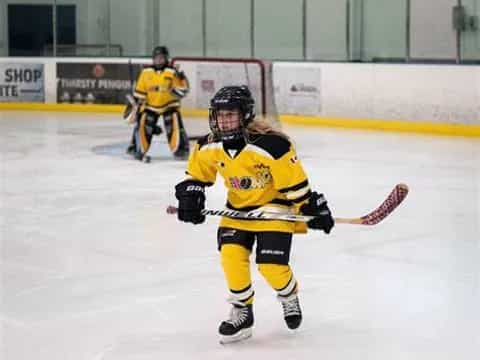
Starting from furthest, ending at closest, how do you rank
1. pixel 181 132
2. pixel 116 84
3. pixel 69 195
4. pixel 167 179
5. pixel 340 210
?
pixel 116 84 < pixel 181 132 < pixel 167 179 < pixel 69 195 < pixel 340 210

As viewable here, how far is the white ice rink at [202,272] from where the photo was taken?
4289 millimetres

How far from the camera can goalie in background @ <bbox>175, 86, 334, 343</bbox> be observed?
13.3ft

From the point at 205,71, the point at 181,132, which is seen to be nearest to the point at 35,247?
the point at 181,132

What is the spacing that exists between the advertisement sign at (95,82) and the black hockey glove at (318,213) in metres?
12.7

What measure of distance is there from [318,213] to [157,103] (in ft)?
23.1

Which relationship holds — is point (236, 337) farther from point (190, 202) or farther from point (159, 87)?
point (159, 87)

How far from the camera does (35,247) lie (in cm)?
634

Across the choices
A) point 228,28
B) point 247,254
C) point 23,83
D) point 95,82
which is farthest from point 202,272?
point 23,83

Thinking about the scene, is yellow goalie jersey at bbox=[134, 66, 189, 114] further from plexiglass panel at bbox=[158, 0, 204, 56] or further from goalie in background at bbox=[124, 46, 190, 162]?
plexiglass panel at bbox=[158, 0, 204, 56]

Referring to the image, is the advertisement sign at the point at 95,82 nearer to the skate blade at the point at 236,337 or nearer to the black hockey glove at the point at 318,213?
the skate blade at the point at 236,337

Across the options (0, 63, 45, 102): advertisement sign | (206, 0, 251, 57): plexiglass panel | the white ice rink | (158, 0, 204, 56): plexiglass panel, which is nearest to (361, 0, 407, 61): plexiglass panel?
(206, 0, 251, 57): plexiglass panel

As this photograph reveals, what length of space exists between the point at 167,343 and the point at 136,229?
8.97ft

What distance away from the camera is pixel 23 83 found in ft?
57.1

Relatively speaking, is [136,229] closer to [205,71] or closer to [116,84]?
[205,71]
